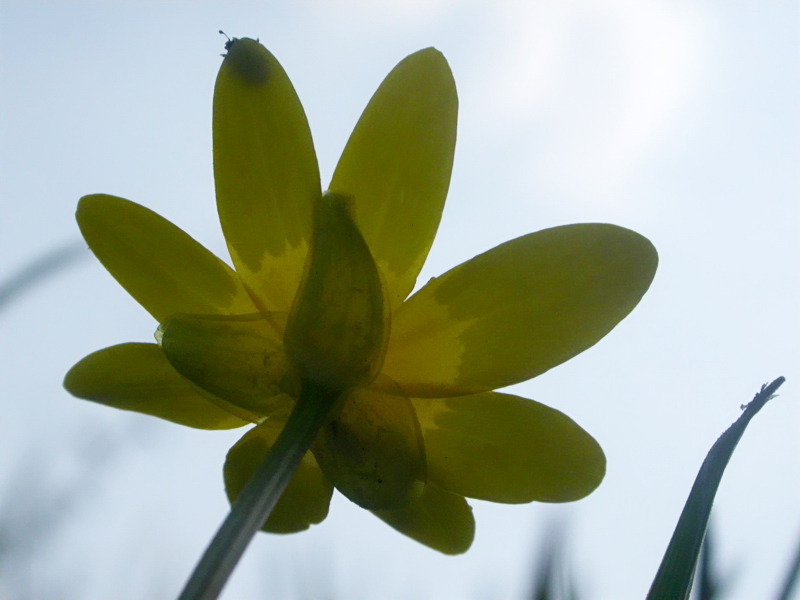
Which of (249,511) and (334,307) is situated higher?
(334,307)

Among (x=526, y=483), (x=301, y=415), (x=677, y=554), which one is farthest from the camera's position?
(x=526, y=483)

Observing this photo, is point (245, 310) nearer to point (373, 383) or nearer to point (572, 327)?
point (373, 383)

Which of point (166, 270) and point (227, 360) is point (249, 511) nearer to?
point (227, 360)

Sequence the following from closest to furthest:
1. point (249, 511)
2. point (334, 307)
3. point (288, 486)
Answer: point (249, 511) → point (334, 307) → point (288, 486)

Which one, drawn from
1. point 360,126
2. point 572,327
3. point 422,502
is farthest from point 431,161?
point 422,502

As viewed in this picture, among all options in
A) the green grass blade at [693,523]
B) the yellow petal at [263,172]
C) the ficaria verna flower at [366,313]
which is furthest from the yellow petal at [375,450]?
the green grass blade at [693,523]

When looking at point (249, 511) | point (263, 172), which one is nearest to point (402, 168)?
point (263, 172)
